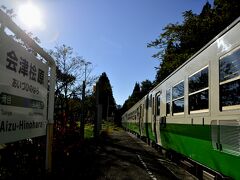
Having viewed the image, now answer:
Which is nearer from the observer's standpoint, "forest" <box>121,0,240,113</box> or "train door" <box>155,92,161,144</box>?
"train door" <box>155,92,161,144</box>

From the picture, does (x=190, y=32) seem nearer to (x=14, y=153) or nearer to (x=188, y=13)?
(x=188, y=13)

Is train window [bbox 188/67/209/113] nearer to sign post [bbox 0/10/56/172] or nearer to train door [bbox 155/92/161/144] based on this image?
sign post [bbox 0/10/56/172]

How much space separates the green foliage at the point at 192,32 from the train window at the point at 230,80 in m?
22.1

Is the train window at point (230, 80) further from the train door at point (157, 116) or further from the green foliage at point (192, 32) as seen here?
the green foliage at point (192, 32)

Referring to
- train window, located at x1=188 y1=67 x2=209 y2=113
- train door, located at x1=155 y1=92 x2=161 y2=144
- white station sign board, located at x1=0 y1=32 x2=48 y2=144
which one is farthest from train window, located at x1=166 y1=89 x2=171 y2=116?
white station sign board, located at x1=0 y1=32 x2=48 y2=144

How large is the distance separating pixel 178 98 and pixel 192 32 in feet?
69.1

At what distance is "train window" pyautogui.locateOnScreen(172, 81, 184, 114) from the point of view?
867cm

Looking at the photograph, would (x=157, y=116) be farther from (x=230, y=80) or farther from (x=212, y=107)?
(x=230, y=80)

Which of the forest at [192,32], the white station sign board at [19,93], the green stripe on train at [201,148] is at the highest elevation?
the forest at [192,32]

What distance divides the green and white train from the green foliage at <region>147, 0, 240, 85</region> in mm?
19443

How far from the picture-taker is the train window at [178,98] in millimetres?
8673

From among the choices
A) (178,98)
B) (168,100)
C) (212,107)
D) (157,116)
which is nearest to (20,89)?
(212,107)

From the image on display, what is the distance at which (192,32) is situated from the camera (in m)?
28.9

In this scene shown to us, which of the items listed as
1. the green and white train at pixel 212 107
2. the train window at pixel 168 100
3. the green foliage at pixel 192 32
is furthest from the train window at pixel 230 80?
the green foliage at pixel 192 32
